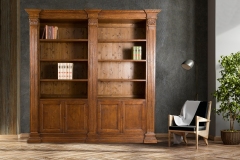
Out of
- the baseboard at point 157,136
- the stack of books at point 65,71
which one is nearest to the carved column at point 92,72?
the stack of books at point 65,71

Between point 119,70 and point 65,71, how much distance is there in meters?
1.17

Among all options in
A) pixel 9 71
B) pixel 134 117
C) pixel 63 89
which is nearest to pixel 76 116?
pixel 63 89

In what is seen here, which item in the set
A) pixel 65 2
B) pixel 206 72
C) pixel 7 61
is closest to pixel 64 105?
pixel 7 61

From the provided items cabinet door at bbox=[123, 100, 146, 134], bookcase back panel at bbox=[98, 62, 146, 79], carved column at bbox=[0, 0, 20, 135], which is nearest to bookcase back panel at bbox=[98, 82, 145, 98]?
bookcase back panel at bbox=[98, 62, 146, 79]

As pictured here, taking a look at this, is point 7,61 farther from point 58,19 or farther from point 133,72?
point 133,72

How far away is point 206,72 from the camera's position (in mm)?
9367

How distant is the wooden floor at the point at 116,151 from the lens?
683cm

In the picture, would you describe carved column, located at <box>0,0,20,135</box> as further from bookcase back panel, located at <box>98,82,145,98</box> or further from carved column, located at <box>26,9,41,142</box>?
bookcase back panel, located at <box>98,82,145,98</box>

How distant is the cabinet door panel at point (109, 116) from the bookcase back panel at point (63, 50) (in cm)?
120

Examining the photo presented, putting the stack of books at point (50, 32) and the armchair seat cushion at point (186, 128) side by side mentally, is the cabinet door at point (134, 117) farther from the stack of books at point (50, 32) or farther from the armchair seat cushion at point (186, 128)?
the stack of books at point (50, 32)

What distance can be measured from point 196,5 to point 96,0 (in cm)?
211

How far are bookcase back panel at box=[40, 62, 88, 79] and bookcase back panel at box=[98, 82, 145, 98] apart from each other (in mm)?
422

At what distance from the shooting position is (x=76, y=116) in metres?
8.59

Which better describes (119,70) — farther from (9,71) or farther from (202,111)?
(9,71)
